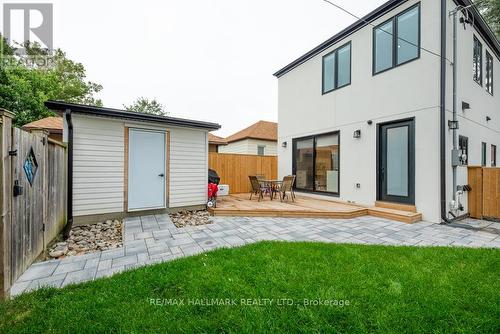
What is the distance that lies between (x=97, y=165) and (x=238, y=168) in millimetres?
5776

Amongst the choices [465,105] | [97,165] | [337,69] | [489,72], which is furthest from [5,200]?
[489,72]

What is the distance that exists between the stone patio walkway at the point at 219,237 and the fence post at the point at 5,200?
26 centimetres

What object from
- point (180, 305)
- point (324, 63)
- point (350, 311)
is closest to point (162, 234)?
point (180, 305)

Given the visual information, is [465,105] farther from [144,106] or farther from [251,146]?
[144,106]

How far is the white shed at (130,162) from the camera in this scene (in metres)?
5.02

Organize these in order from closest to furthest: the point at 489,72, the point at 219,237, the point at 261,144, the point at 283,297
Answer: the point at 283,297 < the point at 219,237 < the point at 489,72 < the point at 261,144

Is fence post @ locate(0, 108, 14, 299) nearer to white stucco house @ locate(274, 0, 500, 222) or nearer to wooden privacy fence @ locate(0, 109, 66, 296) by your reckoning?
wooden privacy fence @ locate(0, 109, 66, 296)

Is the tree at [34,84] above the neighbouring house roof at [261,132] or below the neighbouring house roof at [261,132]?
above

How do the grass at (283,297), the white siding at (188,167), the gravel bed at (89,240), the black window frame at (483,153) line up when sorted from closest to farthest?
the grass at (283,297)
the gravel bed at (89,240)
the white siding at (188,167)
the black window frame at (483,153)

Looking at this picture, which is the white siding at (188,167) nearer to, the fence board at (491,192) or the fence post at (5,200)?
the fence post at (5,200)

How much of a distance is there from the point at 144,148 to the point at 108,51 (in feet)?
27.5

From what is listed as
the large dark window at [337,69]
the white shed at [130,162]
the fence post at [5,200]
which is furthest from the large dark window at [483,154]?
the fence post at [5,200]

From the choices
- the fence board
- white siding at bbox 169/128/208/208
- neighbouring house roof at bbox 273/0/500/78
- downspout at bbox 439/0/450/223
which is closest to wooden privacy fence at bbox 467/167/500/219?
the fence board

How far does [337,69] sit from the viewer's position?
7828 mm
